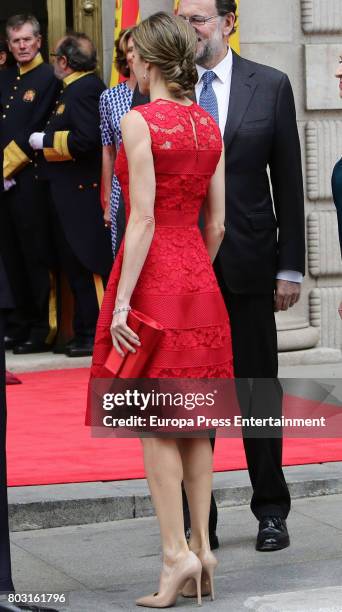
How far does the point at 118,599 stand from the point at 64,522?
125 cm

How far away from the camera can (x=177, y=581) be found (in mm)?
4918

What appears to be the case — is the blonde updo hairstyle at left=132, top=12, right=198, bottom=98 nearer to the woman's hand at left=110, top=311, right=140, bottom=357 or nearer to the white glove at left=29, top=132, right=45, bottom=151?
the woman's hand at left=110, top=311, right=140, bottom=357

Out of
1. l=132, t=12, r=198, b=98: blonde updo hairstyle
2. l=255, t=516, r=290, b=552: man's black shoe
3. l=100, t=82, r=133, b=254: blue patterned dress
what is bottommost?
l=255, t=516, r=290, b=552: man's black shoe

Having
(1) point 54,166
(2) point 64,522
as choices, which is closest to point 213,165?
(2) point 64,522

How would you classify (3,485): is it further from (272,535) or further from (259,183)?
(259,183)

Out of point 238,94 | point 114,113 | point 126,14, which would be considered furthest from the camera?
point 126,14

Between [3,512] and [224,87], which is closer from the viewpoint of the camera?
[3,512]

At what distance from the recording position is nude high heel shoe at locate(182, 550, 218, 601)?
500 cm

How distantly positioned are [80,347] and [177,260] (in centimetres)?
544

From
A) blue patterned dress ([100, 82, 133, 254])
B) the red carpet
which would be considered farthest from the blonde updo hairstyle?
blue patterned dress ([100, 82, 133, 254])

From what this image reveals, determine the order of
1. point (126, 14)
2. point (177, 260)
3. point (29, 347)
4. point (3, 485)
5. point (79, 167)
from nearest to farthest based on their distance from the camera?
point (3, 485)
point (177, 260)
point (126, 14)
point (79, 167)
point (29, 347)

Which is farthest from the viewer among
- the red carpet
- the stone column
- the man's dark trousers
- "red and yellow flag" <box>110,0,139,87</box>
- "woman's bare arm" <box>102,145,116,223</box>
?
the stone column

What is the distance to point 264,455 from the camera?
230 inches

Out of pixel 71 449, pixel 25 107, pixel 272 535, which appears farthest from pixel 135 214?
pixel 25 107
